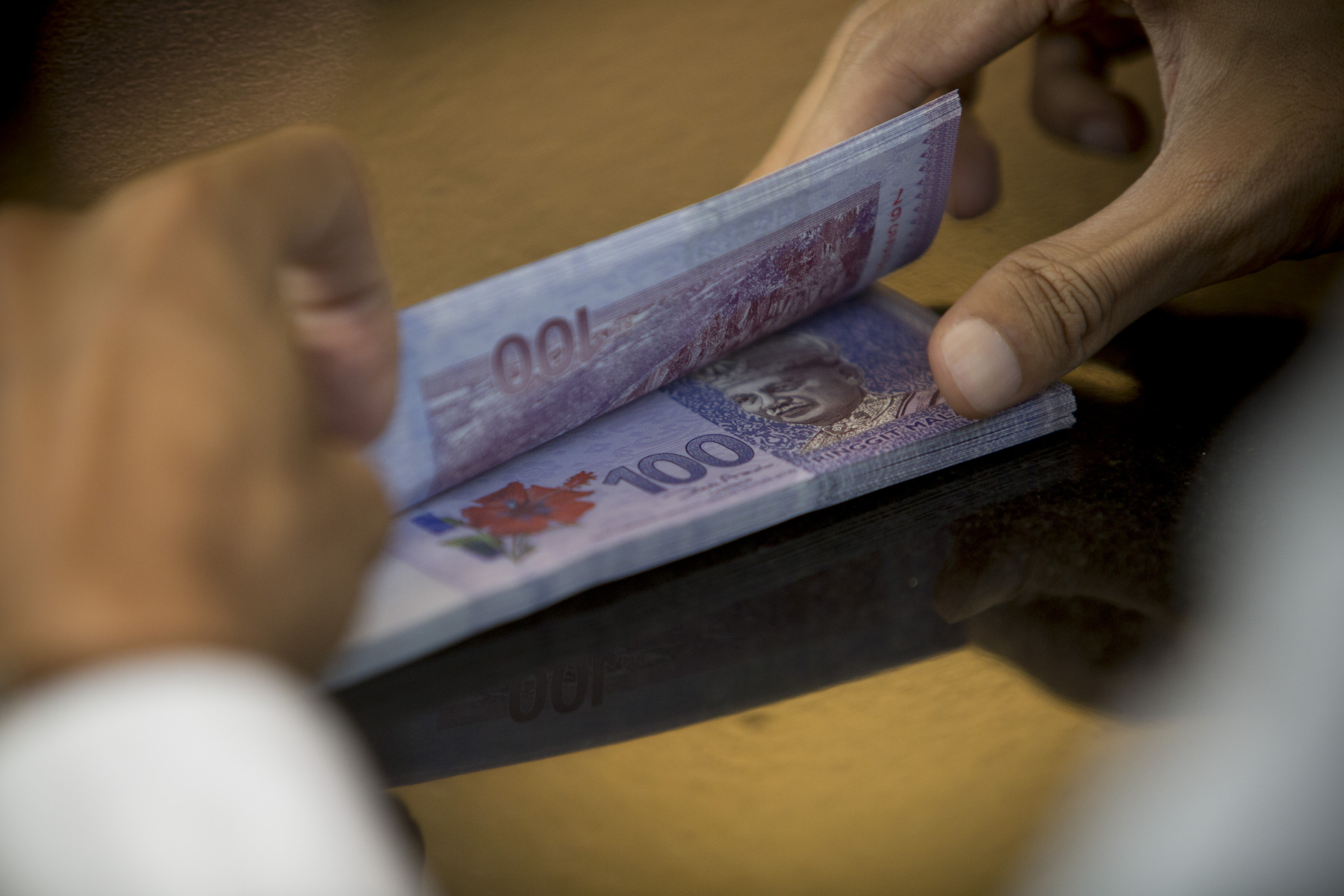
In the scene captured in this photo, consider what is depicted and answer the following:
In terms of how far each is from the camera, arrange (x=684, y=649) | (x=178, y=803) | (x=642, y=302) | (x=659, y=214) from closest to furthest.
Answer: (x=178, y=803) → (x=684, y=649) → (x=642, y=302) → (x=659, y=214)

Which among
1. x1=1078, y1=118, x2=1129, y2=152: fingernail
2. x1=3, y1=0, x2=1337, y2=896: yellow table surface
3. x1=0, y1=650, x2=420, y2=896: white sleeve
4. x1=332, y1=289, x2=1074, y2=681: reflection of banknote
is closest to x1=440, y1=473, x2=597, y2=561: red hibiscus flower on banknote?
x1=332, y1=289, x2=1074, y2=681: reflection of banknote

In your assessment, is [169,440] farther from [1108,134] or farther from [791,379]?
[1108,134]

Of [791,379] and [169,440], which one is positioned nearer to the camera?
[169,440]

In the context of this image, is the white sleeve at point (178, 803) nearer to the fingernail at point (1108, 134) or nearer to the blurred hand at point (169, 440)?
the blurred hand at point (169, 440)

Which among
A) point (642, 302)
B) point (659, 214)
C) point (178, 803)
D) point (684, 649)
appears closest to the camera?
point (178, 803)

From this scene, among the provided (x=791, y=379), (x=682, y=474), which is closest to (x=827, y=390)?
(x=791, y=379)

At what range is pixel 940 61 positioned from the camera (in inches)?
27.9

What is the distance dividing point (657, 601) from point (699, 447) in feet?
0.37

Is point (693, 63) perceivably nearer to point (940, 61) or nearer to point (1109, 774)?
point (940, 61)

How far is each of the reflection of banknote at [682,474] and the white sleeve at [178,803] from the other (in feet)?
0.57

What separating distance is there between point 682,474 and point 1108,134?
1.74 feet

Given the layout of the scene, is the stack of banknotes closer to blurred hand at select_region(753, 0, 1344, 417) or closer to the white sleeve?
blurred hand at select_region(753, 0, 1344, 417)

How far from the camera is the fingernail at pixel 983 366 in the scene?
49 cm

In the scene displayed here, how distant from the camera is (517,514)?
460 mm
